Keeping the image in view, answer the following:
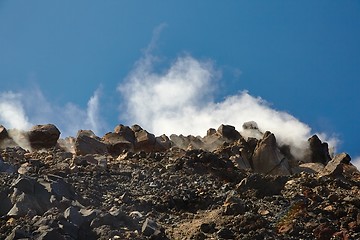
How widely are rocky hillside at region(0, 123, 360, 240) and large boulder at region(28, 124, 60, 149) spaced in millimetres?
3430

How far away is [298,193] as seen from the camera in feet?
82.8

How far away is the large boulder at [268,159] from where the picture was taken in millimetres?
35906

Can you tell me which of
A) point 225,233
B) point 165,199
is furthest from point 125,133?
point 225,233

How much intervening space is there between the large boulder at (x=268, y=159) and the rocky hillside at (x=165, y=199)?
410 millimetres

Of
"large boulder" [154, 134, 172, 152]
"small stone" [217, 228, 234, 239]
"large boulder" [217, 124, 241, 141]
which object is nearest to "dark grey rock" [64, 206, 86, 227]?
"small stone" [217, 228, 234, 239]

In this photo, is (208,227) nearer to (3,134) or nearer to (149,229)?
(149,229)

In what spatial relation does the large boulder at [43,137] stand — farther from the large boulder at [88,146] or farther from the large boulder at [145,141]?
the large boulder at [145,141]

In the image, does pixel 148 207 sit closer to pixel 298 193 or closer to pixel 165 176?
pixel 165 176

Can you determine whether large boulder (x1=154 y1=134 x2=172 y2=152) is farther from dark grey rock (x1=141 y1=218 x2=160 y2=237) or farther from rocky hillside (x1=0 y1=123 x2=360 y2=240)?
dark grey rock (x1=141 y1=218 x2=160 y2=237)

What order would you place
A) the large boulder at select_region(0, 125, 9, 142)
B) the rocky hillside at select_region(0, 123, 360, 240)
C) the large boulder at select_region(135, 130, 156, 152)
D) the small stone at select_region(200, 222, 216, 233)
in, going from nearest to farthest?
the rocky hillside at select_region(0, 123, 360, 240) → the small stone at select_region(200, 222, 216, 233) → the large boulder at select_region(135, 130, 156, 152) → the large boulder at select_region(0, 125, 9, 142)

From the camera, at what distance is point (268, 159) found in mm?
36500

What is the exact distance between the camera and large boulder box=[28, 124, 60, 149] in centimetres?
3881

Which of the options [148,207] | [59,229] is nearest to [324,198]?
[148,207]

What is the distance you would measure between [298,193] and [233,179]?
146 inches
